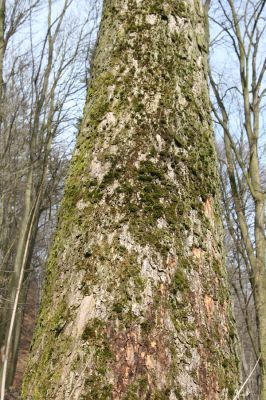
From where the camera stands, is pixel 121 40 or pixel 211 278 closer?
pixel 211 278

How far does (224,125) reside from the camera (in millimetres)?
7527

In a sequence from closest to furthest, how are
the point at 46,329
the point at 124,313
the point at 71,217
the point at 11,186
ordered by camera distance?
the point at 124,313, the point at 46,329, the point at 71,217, the point at 11,186

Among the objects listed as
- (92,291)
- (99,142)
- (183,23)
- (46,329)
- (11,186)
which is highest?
(11,186)

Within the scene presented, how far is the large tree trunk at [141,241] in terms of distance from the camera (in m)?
1.16

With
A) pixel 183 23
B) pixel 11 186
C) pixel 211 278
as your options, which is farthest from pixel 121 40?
pixel 11 186

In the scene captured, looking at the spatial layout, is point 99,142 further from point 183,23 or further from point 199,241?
point 183,23

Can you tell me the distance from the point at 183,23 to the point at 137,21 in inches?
6.3

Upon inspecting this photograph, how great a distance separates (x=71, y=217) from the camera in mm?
1415

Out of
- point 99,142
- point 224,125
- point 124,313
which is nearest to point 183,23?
point 99,142

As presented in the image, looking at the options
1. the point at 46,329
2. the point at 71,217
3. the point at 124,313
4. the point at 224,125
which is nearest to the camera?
the point at 124,313

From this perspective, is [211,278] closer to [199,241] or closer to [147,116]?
[199,241]

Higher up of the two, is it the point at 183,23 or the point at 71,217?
the point at 183,23

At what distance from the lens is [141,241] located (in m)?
1.29

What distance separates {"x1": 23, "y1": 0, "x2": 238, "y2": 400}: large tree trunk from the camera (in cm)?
116
